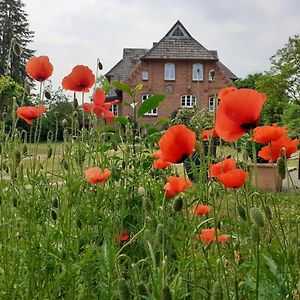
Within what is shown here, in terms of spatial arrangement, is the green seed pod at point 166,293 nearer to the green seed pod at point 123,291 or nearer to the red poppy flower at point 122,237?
the green seed pod at point 123,291

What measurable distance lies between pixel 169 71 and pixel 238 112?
88.8 feet

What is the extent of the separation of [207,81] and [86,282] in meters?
26.2

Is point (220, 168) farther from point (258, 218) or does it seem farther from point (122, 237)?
point (122, 237)

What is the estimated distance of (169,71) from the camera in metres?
27.6

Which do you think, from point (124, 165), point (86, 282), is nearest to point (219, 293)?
point (86, 282)

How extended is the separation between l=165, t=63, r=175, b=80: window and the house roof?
1.85 feet

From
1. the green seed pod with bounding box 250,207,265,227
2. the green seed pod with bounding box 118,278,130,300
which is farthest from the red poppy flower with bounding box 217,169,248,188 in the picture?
the green seed pod with bounding box 118,278,130,300

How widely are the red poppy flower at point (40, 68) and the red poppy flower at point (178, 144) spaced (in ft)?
2.49

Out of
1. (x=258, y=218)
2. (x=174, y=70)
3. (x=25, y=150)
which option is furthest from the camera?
(x=174, y=70)

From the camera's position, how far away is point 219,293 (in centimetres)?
73

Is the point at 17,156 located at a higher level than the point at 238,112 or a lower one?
lower

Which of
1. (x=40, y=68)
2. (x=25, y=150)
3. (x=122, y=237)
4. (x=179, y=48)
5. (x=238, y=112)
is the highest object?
(x=179, y=48)

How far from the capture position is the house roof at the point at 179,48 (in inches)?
1062

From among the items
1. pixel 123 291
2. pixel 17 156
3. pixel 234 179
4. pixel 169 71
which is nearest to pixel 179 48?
pixel 169 71
